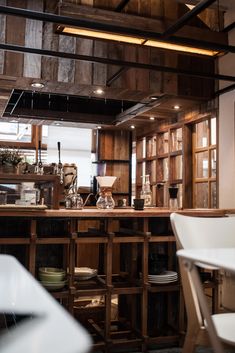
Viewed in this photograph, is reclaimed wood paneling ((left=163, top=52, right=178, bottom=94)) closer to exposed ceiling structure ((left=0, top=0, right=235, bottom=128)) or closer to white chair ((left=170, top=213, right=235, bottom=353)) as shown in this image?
exposed ceiling structure ((left=0, top=0, right=235, bottom=128))

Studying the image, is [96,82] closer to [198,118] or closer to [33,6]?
[33,6]

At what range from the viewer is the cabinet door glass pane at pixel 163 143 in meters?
5.68

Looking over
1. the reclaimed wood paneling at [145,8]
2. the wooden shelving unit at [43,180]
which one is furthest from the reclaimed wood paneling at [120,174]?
the wooden shelving unit at [43,180]

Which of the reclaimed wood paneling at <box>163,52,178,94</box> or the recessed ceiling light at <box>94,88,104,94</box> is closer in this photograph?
the recessed ceiling light at <box>94,88,104,94</box>

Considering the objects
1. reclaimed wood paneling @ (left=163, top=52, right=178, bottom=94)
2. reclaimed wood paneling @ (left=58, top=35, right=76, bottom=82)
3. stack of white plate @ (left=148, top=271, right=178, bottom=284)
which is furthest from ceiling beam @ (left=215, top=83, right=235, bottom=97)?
stack of white plate @ (left=148, top=271, right=178, bottom=284)

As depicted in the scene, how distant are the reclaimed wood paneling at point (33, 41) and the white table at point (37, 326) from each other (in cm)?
344

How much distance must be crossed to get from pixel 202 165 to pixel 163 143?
1.01 meters

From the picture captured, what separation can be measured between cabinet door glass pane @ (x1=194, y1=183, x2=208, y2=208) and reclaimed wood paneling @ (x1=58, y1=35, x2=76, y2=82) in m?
2.03

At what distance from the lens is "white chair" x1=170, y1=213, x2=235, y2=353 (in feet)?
5.46

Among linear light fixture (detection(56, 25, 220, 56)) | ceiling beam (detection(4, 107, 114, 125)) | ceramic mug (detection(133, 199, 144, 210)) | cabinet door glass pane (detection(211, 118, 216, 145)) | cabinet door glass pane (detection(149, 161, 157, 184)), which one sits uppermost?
linear light fixture (detection(56, 25, 220, 56))

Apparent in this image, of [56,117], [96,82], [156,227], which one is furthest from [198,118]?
[156,227]

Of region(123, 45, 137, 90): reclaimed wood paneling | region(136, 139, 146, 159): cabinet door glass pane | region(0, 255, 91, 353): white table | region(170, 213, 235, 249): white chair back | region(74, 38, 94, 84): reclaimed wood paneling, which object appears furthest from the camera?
region(136, 139, 146, 159): cabinet door glass pane

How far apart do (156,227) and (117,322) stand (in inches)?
32.2

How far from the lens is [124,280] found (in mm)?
3117
